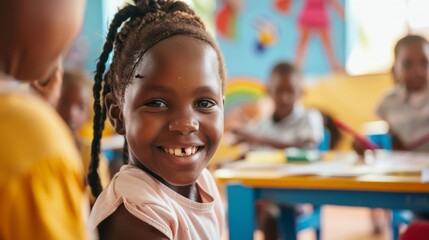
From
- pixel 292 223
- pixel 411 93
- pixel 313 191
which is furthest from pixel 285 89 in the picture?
pixel 313 191

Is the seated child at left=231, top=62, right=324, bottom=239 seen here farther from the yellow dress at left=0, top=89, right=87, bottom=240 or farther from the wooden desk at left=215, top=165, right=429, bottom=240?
the yellow dress at left=0, top=89, right=87, bottom=240

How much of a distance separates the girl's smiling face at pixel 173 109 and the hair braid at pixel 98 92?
0.46 feet

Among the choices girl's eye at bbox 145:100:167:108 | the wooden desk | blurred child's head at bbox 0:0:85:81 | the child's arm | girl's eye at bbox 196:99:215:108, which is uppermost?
blurred child's head at bbox 0:0:85:81

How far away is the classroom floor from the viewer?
126 inches

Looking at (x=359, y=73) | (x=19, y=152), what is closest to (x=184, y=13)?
(x=19, y=152)

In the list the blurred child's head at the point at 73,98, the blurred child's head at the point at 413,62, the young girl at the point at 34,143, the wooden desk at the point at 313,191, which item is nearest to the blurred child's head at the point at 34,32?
the young girl at the point at 34,143

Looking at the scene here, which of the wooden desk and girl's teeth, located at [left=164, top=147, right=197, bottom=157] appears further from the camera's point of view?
the wooden desk

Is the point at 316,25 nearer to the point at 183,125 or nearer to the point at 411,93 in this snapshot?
the point at 411,93

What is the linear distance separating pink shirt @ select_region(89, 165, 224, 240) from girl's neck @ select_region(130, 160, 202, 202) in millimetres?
13

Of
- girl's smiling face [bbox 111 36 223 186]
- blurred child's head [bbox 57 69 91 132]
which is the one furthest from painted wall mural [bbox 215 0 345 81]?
girl's smiling face [bbox 111 36 223 186]

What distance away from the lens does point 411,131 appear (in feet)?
8.31

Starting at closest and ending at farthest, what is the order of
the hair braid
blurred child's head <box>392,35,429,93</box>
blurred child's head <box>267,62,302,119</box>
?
1. the hair braid
2. blurred child's head <box>392,35,429,93</box>
3. blurred child's head <box>267,62,302,119</box>

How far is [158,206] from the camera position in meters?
0.79

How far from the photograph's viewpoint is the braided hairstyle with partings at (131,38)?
0.88 metres
